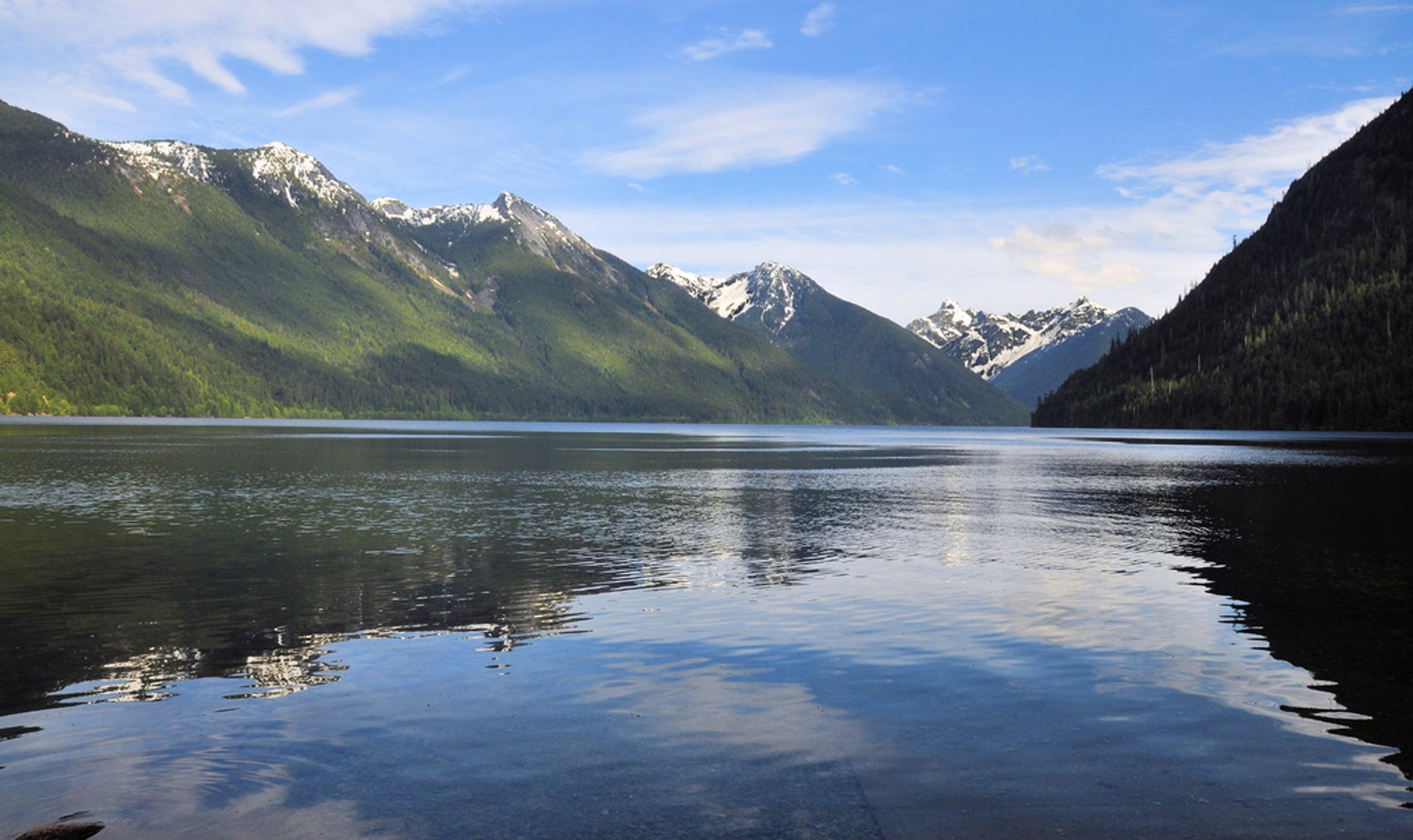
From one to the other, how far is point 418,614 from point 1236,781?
22135 mm

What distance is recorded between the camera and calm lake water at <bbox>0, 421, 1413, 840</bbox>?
46.5 ft

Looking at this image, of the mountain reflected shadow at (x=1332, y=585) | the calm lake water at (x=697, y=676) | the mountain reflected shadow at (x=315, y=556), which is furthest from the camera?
the mountain reflected shadow at (x=315, y=556)

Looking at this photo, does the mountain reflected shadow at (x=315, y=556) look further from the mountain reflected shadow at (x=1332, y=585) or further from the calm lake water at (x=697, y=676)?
the mountain reflected shadow at (x=1332, y=585)

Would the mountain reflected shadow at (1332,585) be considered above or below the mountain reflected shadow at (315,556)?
below

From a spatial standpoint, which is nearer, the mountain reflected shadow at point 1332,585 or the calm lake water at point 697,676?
the calm lake water at point 697,676

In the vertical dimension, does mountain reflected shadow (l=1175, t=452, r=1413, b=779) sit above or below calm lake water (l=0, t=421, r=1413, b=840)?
below

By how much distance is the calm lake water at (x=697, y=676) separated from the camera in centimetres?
1416

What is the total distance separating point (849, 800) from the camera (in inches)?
560

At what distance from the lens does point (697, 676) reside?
2198 centimetres

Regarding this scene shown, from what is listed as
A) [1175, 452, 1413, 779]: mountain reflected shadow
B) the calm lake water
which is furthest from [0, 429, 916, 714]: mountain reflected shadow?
[1175, 452, 1413, 779]: mountain reflected shadow

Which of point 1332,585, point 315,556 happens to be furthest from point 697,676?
point 1332,585

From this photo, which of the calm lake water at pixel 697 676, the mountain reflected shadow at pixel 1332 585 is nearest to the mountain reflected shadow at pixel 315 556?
the calm lake water at pixel 697 676

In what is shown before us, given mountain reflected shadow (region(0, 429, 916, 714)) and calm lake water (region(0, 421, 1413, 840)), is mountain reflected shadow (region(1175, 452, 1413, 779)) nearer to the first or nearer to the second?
calm lake water (region(0, 421, 1413, 840))

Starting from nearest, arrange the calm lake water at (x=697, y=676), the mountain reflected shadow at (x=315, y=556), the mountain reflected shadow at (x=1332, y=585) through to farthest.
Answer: the calm lake water at (x=697, y=676)
the mountain reflected shadow at (x=1332, y=585)
the mountain reflected shadow at (x=315, y=556)
